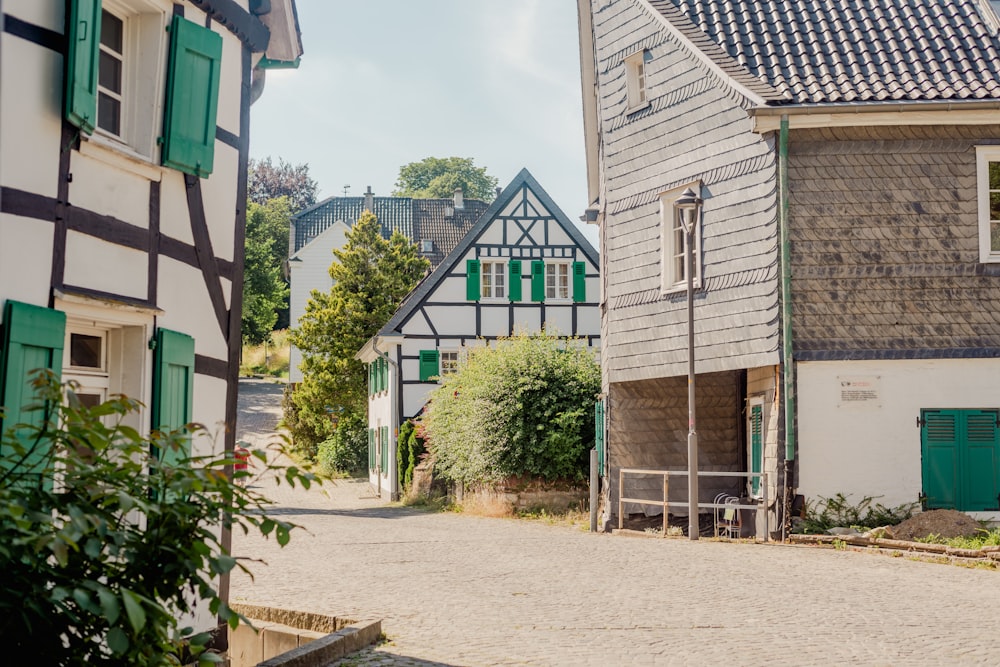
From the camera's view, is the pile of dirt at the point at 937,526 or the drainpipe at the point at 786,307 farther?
the drainpipe at the point at 786,307

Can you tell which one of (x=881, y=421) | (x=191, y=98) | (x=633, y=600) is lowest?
(x=633, y=600)

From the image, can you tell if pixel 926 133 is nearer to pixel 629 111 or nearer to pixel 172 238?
pixel 629 111

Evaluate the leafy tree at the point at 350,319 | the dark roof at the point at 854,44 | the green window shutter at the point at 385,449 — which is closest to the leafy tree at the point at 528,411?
the dark roof at the point at 854,44

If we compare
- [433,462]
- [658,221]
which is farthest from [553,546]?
[433,462]

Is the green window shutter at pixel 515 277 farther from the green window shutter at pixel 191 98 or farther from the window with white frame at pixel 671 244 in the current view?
the green window shutter at pixel 191 98

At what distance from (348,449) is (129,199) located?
3227 centimetres

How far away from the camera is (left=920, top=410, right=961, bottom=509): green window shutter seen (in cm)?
1555

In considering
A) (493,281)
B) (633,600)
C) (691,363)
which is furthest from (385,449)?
(633,600)

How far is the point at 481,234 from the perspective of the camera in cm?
3189

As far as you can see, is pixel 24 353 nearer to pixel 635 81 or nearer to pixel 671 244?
pixel 671 244

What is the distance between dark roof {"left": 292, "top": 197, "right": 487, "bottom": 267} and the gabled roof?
23.1 metres

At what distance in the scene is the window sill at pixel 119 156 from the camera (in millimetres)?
7445

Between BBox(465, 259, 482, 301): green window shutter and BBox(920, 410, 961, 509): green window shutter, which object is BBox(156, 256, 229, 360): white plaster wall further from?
BBox(465, 259, 482, 301): green window shutter

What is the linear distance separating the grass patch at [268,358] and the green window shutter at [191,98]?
59712mm
